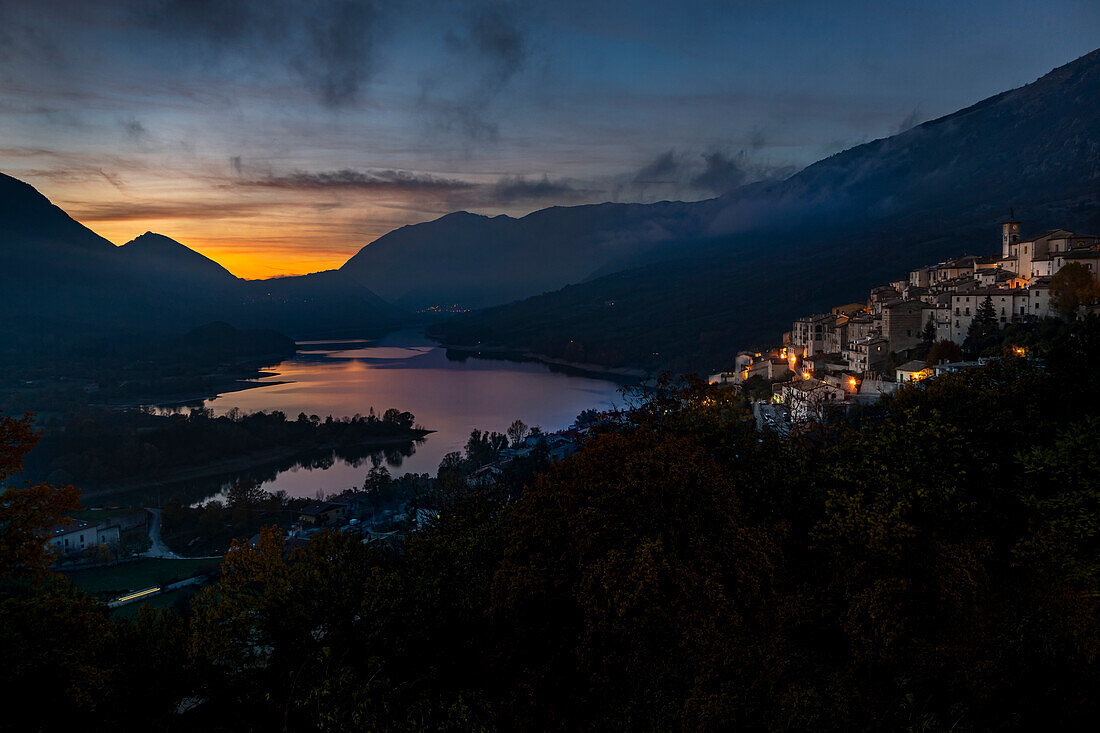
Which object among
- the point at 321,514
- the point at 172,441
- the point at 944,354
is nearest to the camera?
the point at 944,354

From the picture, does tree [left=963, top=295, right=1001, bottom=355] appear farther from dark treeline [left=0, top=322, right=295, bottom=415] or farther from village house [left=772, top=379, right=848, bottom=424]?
dark treeline [left=0, top=322, right=295, bottom=415]

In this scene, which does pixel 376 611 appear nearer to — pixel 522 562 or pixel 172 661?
pixel 522 562

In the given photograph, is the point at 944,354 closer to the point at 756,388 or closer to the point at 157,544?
the point at 756,388

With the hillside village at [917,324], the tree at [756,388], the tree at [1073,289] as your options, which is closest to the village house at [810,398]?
the hillside village at [917,324]

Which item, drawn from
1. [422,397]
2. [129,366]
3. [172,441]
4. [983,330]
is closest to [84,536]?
[172,441]

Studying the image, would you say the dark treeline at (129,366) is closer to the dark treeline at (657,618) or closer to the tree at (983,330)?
the dark treeline at (657,618)

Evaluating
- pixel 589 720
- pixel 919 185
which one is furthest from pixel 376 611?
pixel 919 185
